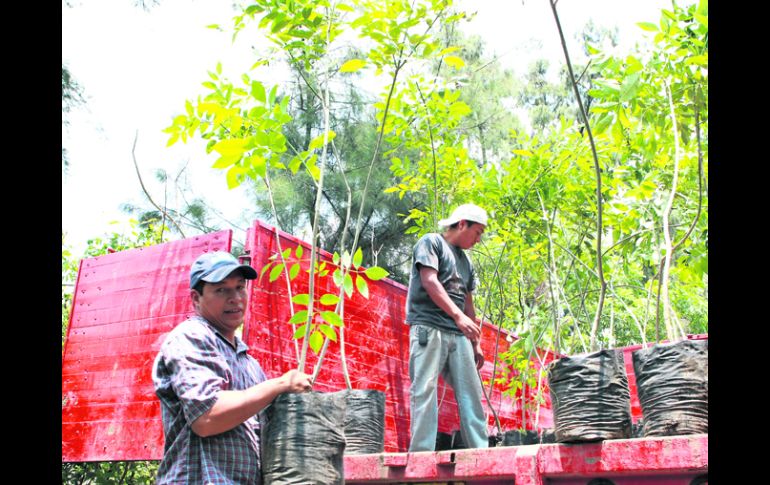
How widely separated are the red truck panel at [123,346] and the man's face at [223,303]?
180cm

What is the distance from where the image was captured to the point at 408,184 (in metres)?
5.15

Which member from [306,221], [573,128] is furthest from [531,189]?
[306,221]

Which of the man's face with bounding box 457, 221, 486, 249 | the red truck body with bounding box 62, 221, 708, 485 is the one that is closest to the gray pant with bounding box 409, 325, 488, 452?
the man's face with bounding box 457, 221, 486, 249

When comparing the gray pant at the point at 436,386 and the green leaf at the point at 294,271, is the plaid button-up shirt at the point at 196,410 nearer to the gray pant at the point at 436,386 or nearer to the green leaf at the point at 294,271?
the green leaf at the point at 294,271

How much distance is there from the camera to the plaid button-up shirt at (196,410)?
1767mm

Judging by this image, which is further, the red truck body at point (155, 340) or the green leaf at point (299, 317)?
the red truck body at point (155, 340)

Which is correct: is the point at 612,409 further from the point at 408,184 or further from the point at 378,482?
the point at 408,184

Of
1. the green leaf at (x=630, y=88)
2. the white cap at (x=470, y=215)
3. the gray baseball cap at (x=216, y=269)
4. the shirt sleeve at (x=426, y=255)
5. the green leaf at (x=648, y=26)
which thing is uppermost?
the green leaf at (x=648, y=26)

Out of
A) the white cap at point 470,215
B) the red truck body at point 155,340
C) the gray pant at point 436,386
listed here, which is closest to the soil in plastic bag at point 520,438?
→ the red truck body at point 155,340

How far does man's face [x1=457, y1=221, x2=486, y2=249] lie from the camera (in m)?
3.92

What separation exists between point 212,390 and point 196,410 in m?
0.06

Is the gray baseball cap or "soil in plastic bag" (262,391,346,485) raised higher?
the gray baseball cap

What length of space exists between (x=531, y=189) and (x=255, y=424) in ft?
8.92

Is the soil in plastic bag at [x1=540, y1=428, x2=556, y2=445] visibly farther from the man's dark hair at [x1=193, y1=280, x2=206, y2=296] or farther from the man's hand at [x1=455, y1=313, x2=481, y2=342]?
the man's dark hair at [x1=193, y1=280, x2=206, y2=296]
